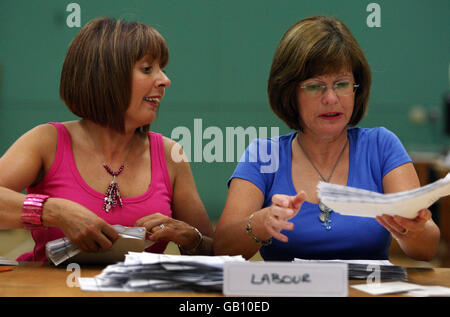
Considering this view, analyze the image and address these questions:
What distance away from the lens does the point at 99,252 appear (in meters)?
1.35

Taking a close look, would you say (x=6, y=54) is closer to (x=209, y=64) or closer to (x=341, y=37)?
(x=209, y=64)

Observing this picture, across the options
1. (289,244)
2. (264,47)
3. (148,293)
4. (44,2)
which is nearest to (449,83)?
(264,47)

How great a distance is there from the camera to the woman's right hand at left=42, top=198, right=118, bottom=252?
1.33 metres

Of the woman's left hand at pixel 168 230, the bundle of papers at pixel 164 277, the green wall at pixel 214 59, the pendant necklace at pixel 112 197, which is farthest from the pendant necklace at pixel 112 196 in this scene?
the green wall at pixel 214 59

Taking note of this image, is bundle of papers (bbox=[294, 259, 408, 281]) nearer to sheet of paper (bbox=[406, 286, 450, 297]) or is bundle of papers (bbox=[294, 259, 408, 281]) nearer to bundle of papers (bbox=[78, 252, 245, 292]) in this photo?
sheet of paper (bbox=[406, 286, 450, 297])

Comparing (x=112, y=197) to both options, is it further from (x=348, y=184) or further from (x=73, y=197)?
(x=348, y=184)

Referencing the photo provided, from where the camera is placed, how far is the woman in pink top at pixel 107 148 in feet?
5.19

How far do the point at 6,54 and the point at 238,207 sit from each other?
4.89 meters

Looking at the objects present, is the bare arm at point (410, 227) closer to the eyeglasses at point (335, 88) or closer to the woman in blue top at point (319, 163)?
the woman in blue top at point (319, 163)

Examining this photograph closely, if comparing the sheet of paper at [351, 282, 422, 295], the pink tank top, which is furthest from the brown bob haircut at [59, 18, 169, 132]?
the sheet of paper at [351, 282, 422, 295]

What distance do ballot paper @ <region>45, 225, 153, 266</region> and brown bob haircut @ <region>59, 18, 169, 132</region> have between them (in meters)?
0.46

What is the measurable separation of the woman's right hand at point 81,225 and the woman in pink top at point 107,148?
17cm

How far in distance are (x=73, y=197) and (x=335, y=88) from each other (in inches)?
33.8

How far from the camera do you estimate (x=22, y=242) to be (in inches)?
198
